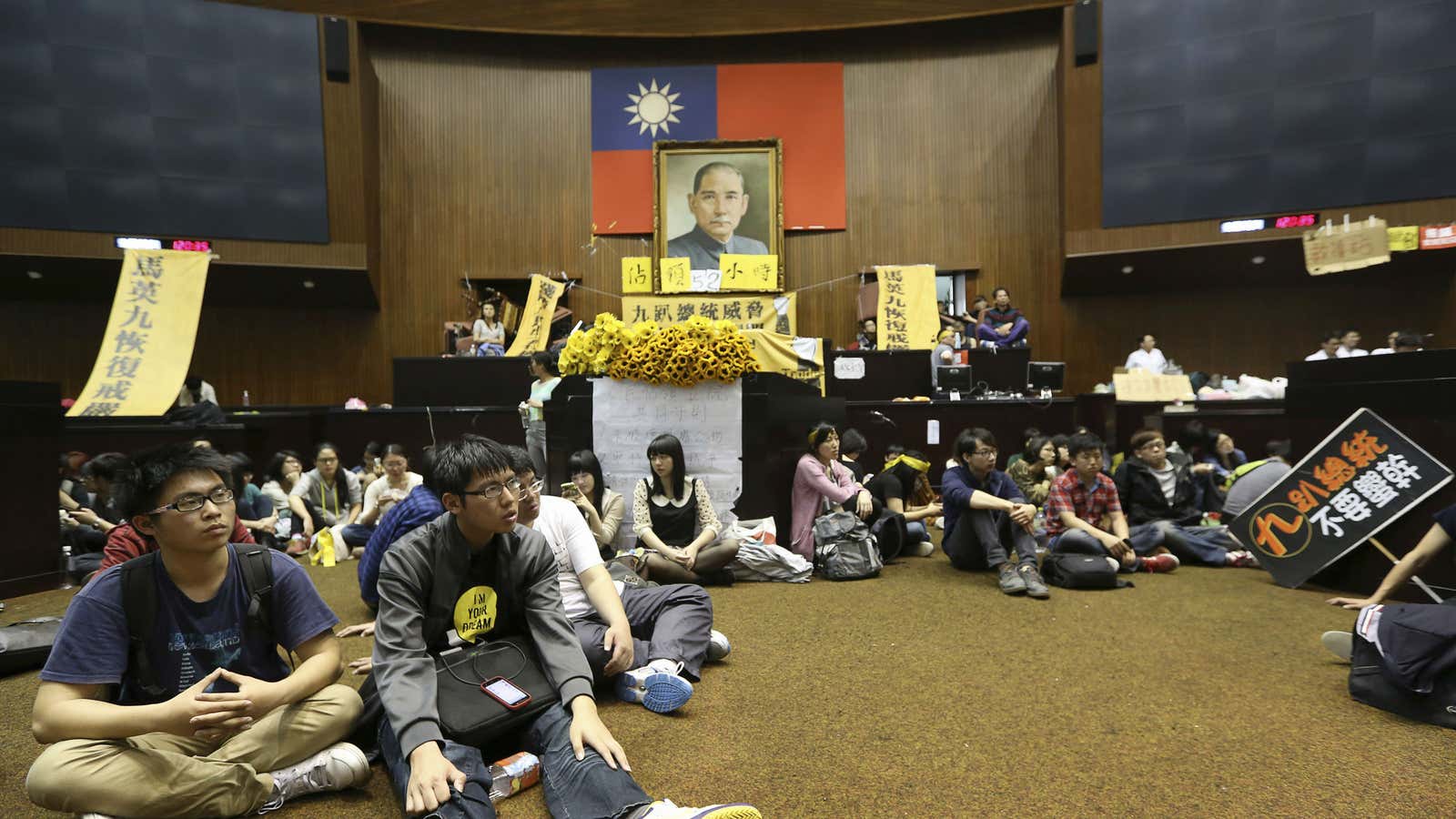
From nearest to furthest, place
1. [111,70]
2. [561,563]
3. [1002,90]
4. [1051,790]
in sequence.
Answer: [1051,790] → [561,563] → [111,70] → [1002,90]

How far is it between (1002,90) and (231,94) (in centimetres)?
1053

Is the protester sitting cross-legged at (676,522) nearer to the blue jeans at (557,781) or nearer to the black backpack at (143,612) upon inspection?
the blue jeans at (557,781)

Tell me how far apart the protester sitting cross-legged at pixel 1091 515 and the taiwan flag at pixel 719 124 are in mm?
8027

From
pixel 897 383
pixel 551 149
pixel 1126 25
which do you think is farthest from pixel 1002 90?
pixel 551 149

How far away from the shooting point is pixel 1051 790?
6.79 feet

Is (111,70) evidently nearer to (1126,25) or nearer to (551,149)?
(551,149)

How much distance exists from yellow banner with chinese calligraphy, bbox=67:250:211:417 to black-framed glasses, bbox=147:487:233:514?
6.50 metres

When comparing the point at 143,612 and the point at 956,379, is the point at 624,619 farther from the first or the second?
the point at 956,379

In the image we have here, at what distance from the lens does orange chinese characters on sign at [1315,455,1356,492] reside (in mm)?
4188

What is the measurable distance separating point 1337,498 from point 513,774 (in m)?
4.38

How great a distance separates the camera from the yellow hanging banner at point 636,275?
11.7 metres

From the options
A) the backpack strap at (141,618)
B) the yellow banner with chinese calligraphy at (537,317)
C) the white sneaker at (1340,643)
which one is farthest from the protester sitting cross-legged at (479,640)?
the yellow banner with chinese calligraphy at (537,317)

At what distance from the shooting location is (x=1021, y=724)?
251cm

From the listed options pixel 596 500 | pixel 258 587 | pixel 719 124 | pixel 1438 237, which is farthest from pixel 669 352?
pixel 1438 237
